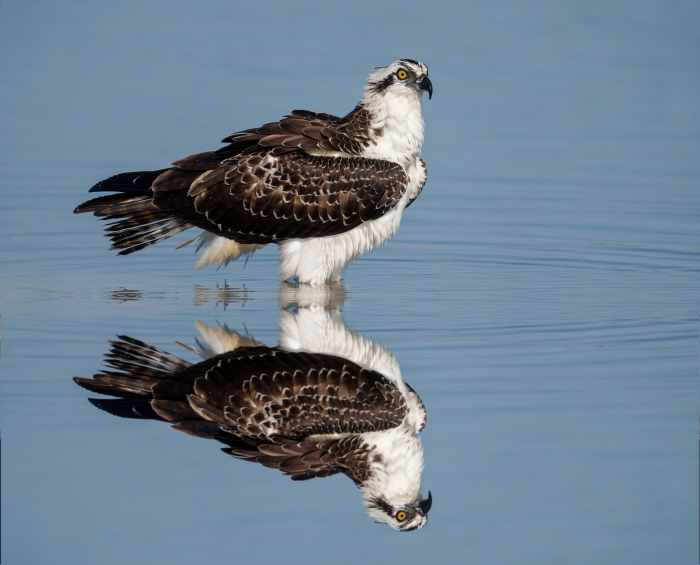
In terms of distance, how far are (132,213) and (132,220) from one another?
0.39ft

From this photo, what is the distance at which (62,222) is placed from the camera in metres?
17.2

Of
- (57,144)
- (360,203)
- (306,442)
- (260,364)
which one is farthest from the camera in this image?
(57,144)

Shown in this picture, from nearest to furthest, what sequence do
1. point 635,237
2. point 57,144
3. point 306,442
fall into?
1. point 306,442
2. point 635,237
3. point 57,144

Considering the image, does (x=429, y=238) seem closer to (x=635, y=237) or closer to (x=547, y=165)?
(x=635, y=237)

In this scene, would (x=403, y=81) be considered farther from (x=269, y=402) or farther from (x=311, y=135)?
(x=269, y=402)

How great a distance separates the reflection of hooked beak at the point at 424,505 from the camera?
9266 mm

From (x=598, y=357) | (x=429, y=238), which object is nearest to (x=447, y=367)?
(x=598, y=357)

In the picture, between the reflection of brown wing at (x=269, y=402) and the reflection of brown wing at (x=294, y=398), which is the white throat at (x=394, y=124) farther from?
the reflection of brown wing at (x=294, y=398)

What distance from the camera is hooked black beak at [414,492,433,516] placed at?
9266mm

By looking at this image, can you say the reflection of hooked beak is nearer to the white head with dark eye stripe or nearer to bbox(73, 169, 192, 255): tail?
the white head with dark eye stripe

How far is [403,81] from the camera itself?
1412cm

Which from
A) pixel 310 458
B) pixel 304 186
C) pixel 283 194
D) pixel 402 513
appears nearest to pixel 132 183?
pixel 283 194

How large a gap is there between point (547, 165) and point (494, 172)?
2.82 feet

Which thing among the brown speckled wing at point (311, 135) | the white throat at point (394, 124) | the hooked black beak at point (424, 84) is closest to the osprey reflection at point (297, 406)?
the brown speckled wing at point (311, 135)
